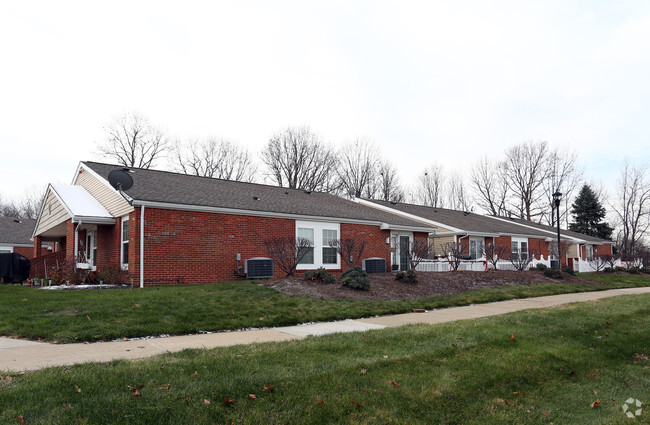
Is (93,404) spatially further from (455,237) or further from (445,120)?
(455,237)

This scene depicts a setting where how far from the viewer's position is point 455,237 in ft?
83.1

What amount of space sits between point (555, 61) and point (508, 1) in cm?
423

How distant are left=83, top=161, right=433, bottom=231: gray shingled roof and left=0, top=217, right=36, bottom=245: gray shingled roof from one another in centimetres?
1639

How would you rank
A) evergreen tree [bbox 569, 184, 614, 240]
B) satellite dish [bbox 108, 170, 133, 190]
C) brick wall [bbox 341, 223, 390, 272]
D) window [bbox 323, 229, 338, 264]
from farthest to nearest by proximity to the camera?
1. evergreen tree [bbox 569, 184, 614, 240]
2. brick wall [bbox 341, 223, 390, 272]
3. window [bbox 323, 229, 338, 264]
4. satellite dish [bbox 108, 170, 133, 190]

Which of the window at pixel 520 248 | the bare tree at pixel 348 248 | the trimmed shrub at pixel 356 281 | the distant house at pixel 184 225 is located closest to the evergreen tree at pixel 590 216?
the window at pixel 520 248

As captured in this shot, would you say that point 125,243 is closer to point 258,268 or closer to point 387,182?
point 258,268

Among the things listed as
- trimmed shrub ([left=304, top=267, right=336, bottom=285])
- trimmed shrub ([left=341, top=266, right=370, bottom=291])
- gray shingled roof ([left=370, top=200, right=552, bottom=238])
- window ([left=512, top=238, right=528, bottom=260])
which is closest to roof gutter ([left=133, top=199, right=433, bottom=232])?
trimmed shrub ([left=304, top=267, right=336, bottom=285])

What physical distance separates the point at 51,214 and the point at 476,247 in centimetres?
2241

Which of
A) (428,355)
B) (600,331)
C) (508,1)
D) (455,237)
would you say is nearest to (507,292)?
(600,331)

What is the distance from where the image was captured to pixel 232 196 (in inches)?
687

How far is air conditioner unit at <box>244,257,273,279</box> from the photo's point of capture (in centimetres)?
1527

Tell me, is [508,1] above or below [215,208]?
above

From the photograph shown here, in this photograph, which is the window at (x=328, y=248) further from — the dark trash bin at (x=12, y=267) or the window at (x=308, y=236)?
the dark trash bin at (x=12, y=267)

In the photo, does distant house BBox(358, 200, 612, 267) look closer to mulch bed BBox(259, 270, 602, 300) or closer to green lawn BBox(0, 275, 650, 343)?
mulch bed BBox(259, 270, 602, 300)
